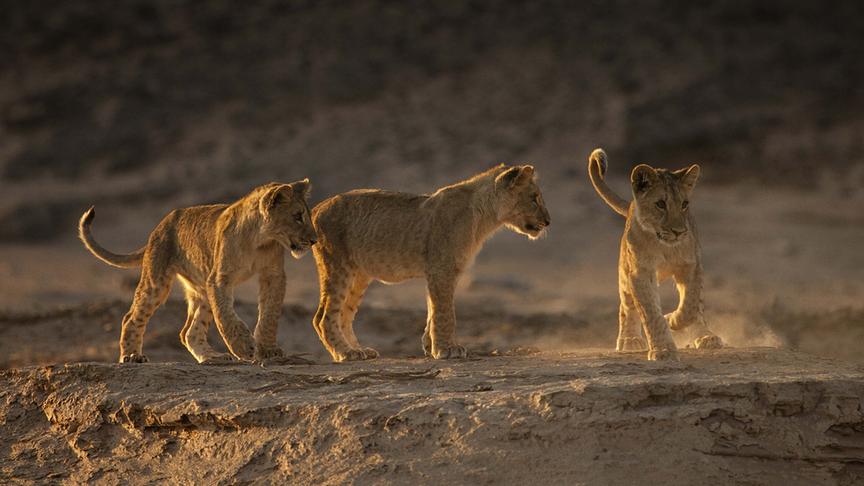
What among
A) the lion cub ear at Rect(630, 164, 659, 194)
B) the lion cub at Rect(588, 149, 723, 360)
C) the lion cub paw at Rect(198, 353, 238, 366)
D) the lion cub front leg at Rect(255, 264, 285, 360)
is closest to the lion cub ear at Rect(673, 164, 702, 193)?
the lion cub at Rect(588, 149, 723, 360)

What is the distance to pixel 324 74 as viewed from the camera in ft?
100

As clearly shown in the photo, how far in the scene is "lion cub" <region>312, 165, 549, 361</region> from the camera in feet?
35.2

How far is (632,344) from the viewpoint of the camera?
10547 millimetres

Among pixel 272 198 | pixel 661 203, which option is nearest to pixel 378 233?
pixel 272 198

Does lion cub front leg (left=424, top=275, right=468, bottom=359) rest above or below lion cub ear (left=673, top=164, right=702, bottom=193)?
below

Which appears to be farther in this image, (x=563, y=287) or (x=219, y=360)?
(x=563, y=287)

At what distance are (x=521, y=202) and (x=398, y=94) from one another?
18910mm

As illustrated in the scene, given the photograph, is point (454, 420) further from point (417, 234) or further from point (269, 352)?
point (417, 234)

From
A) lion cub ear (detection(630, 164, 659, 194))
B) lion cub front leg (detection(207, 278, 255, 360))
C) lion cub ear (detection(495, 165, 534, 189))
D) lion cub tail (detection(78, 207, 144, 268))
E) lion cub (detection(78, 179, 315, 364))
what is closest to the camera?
lion cub ear (detection(630, 164, 659, 194))

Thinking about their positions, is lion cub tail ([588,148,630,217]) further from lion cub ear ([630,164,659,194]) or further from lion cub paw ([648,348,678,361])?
lion cub paw ([648,348,678,361])

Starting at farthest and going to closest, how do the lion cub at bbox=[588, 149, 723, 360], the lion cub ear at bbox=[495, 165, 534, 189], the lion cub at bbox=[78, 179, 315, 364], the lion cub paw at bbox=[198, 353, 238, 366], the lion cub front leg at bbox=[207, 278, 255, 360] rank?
the lion cub ear at bbox=[495, 165, 534, 189]
the lion cub at bbox=[78, 179, 315, 364]
the lion cub front leg at bbox=[207, 278, 255, 360]
the lion cub paw at bbox=[198, 353, 238, 366]
the lion cub at bbox=[588, 149, 723, 360]

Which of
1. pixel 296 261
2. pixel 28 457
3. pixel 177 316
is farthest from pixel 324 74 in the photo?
pixel 28 457

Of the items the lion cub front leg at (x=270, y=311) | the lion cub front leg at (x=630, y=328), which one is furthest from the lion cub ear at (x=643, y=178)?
the lion cub front leg at (x=270, y=311)

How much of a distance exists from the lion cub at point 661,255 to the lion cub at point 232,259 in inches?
90.3
